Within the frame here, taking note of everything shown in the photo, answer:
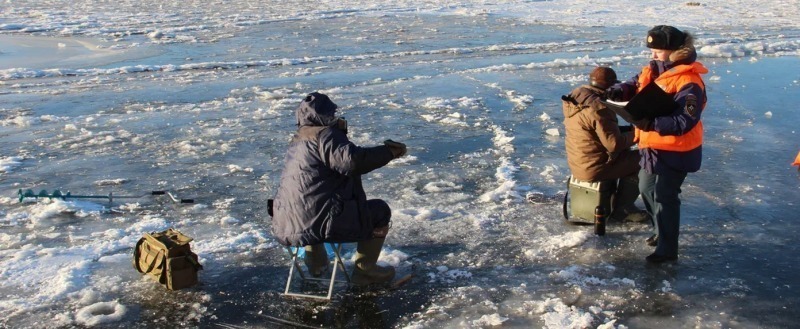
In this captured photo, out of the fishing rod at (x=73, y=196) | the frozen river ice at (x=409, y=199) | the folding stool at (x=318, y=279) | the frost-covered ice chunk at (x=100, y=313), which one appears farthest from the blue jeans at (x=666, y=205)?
the fishing rod at (x=73, y=196)

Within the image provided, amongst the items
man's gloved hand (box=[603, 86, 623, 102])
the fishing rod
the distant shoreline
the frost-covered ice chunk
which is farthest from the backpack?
the distant shoreline

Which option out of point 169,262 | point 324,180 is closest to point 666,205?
point 324,180

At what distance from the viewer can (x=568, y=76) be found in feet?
49.4

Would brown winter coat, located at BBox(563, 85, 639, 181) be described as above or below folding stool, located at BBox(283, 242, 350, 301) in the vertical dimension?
above

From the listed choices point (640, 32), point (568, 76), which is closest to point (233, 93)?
Answer: point (568, 76)

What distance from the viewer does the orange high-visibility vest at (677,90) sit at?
18.1 ft

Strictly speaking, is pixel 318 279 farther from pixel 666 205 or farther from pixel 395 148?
pixel 666 205

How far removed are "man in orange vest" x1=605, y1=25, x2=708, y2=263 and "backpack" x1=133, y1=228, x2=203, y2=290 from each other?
3185 mm

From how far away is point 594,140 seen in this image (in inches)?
257

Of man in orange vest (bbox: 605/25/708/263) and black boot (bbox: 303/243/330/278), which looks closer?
man in orange vest (bbox: 605/25/708/263)

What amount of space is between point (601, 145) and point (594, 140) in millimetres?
71

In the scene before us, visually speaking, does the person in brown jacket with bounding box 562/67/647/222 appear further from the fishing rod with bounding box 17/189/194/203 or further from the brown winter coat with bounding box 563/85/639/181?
the fishing rod with bounding box 17/189/194/203

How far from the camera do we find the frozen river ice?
5348 millimetres

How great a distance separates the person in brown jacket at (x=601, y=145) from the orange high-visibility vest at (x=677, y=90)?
0.68 metres
